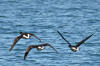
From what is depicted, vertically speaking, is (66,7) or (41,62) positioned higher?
(41,62)

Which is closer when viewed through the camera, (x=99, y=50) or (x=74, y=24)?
(x=99, y=50)

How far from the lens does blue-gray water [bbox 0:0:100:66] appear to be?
3350cm

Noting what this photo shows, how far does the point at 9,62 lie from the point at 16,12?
19.2 meters


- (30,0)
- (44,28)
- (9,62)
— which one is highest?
(9,62)

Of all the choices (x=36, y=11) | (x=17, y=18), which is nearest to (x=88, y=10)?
(x=36, y=11)

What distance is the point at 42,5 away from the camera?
2170 inches

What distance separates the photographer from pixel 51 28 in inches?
1687

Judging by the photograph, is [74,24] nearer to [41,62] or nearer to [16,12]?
[16,12]

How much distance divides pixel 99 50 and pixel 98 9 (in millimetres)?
17163

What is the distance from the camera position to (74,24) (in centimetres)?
4509

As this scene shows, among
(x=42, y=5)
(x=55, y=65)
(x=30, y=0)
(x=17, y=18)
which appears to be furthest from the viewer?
(x=30, y=0)

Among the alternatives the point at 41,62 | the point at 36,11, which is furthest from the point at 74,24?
the point at 41,62

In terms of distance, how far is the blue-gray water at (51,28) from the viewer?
33.5m

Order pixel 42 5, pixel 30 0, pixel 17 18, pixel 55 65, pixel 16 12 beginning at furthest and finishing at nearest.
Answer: pixel 30 0 < pixel 42 5 < pixel 16 12 < pixel 17 18 < pixel 55 65
